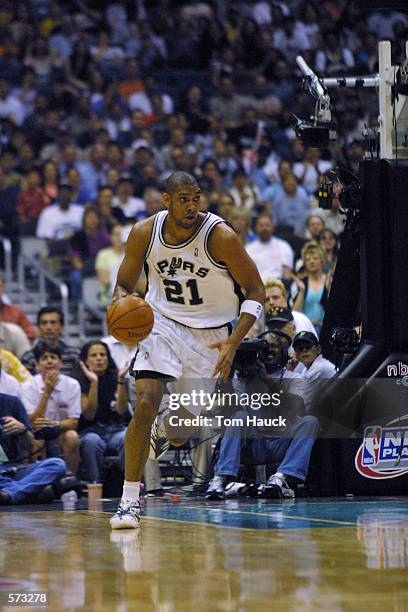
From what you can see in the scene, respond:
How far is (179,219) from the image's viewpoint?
767cm

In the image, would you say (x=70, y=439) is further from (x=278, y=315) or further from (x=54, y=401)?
(x=278, y=315)

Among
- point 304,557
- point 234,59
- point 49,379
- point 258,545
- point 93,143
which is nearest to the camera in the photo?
point 304,557

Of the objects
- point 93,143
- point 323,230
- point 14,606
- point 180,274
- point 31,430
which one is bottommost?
point 14,606

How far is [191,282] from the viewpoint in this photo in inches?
309

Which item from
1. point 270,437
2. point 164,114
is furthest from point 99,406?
point 164,114

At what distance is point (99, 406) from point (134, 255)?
11.7 ft

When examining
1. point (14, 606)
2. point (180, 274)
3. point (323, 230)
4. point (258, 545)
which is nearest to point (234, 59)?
point (323, 230)

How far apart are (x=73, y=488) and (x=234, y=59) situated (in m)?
13.6

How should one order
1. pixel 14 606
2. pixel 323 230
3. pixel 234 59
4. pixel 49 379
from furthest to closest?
pixel 234 59 < pixel 323 230 < pixel 49 379 < pixel 14 606

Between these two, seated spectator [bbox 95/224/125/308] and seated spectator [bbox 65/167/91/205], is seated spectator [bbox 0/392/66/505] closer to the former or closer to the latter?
seated spectator [bbox 95/224/125/308]

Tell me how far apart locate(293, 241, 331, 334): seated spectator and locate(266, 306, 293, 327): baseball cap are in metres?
1.54

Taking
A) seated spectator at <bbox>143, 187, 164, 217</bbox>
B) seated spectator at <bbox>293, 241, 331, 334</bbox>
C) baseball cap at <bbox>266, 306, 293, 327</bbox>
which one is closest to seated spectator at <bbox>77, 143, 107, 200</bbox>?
seated spectator at <bbox>143, 187, 164, 217</bbox>

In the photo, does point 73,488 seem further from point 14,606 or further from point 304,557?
point 14,606

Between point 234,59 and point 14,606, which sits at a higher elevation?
point 234,59
